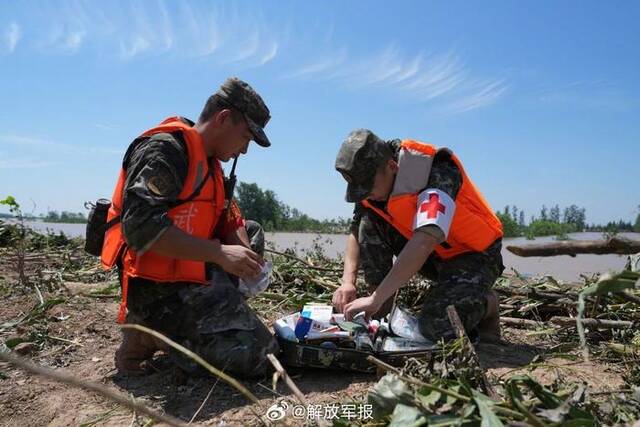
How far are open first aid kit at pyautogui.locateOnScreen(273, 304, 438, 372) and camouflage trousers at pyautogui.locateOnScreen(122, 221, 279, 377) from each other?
0.13m

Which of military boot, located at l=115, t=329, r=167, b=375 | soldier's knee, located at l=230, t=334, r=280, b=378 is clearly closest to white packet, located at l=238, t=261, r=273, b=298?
soldier's knee, located at l=230, t=334, r=280, b=378

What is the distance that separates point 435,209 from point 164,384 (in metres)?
1.76

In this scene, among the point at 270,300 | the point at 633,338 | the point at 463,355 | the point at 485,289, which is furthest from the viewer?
the point at 270,300

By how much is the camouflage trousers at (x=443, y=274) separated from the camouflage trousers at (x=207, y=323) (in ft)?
3.32

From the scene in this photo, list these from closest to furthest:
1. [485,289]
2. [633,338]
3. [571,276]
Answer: [633,338], [485,289], [571,276]

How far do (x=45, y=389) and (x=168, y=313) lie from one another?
745 millimetres

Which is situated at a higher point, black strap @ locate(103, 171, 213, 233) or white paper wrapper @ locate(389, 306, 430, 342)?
black strap @ locate(103, 171, 213, 233)

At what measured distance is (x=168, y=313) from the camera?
9.56ft

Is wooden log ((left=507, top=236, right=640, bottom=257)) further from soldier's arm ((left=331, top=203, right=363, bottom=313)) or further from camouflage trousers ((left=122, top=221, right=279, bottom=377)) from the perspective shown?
camouflage trousers ((left=122, top=221, right=279, bottom=377))

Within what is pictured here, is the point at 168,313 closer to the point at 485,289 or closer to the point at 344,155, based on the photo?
the point at 344,155

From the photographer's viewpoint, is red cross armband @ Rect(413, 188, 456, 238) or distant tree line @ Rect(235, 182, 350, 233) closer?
red cross armband @ Rect(413, 188, 456, 238)

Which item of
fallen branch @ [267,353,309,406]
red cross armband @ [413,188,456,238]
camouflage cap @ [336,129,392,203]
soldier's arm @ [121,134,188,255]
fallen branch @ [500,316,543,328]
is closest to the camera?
fallen branch @ [267,353,309,406]

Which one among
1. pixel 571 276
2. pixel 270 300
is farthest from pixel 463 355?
pixel 571 276

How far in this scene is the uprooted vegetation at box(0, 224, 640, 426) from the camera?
1.46 m
